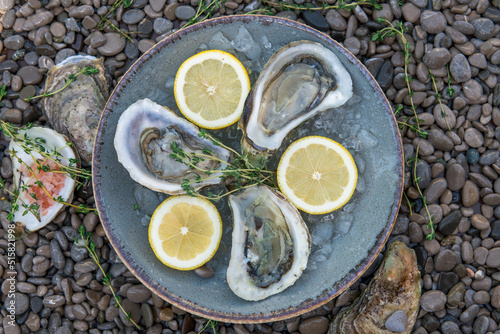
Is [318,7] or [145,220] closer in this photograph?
[145,220]

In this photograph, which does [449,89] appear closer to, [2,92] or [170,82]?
[170,82]

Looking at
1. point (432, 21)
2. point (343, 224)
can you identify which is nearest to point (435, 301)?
point (343, 224)

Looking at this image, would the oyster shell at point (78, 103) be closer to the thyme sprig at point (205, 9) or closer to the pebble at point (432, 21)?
the thyme sprig at point (205, 9)

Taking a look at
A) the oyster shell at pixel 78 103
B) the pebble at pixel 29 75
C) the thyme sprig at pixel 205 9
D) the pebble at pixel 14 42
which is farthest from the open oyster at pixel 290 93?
the pebble at pixel 14 42

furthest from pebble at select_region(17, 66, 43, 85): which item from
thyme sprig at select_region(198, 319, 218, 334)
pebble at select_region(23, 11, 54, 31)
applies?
thyme sprig at select_region(198, 319, 218, 334)

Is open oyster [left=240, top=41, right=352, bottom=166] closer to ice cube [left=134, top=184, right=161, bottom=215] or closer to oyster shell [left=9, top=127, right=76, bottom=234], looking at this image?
ice cube [left=134, top=184, right=161, bottom=215]

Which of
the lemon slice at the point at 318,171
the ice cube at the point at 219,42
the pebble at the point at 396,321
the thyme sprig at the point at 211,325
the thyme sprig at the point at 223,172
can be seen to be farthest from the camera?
the thyme sprig at the point at 211,325
